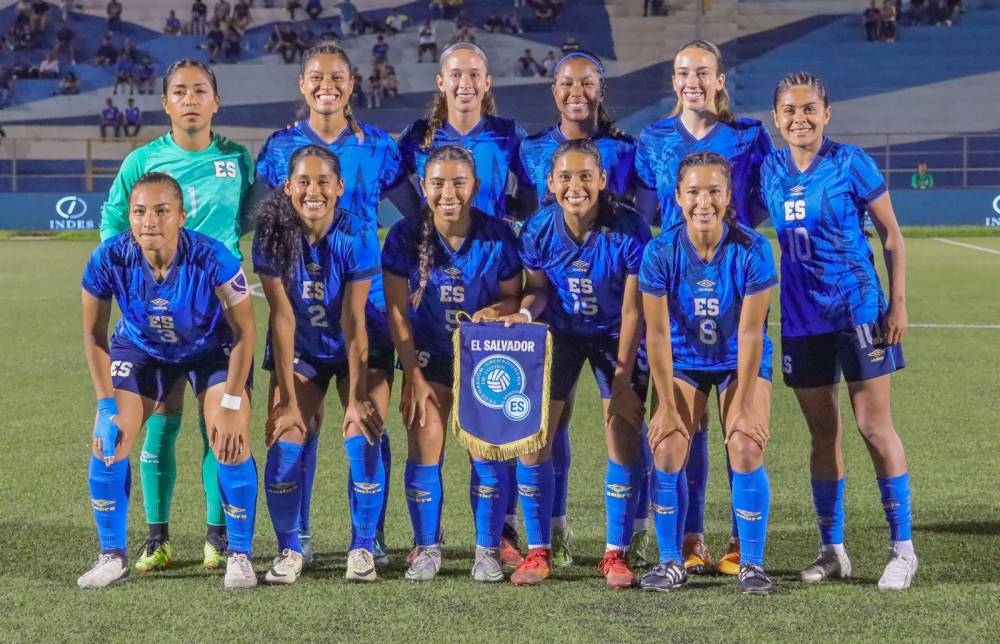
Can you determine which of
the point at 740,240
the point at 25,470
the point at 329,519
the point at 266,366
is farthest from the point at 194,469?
the point at 740,240

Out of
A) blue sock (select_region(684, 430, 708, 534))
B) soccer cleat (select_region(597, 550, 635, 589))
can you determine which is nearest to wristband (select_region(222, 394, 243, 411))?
soccer cleat (select_region(597, 550, 635, 589))

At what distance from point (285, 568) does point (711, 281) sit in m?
1.86

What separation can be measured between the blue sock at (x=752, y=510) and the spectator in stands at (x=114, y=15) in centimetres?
3205

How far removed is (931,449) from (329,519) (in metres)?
3.38

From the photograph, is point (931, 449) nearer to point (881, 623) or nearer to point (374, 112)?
point (881, 623)

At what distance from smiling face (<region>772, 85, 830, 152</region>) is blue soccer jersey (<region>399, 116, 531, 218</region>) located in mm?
1138

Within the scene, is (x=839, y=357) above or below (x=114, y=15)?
below

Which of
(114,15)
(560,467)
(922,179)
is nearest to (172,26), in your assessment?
(114,15)

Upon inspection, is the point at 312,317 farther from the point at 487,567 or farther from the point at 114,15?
the point at 114,15

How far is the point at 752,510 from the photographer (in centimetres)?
483

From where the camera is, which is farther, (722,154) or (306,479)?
(306,479)

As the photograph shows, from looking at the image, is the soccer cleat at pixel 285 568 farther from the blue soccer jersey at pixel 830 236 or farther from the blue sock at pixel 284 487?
the blue soccer jersey at pixel 830 236

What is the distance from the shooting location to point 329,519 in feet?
19.8

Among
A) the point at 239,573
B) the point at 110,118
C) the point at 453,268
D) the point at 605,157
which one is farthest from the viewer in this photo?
the point at 110,118
